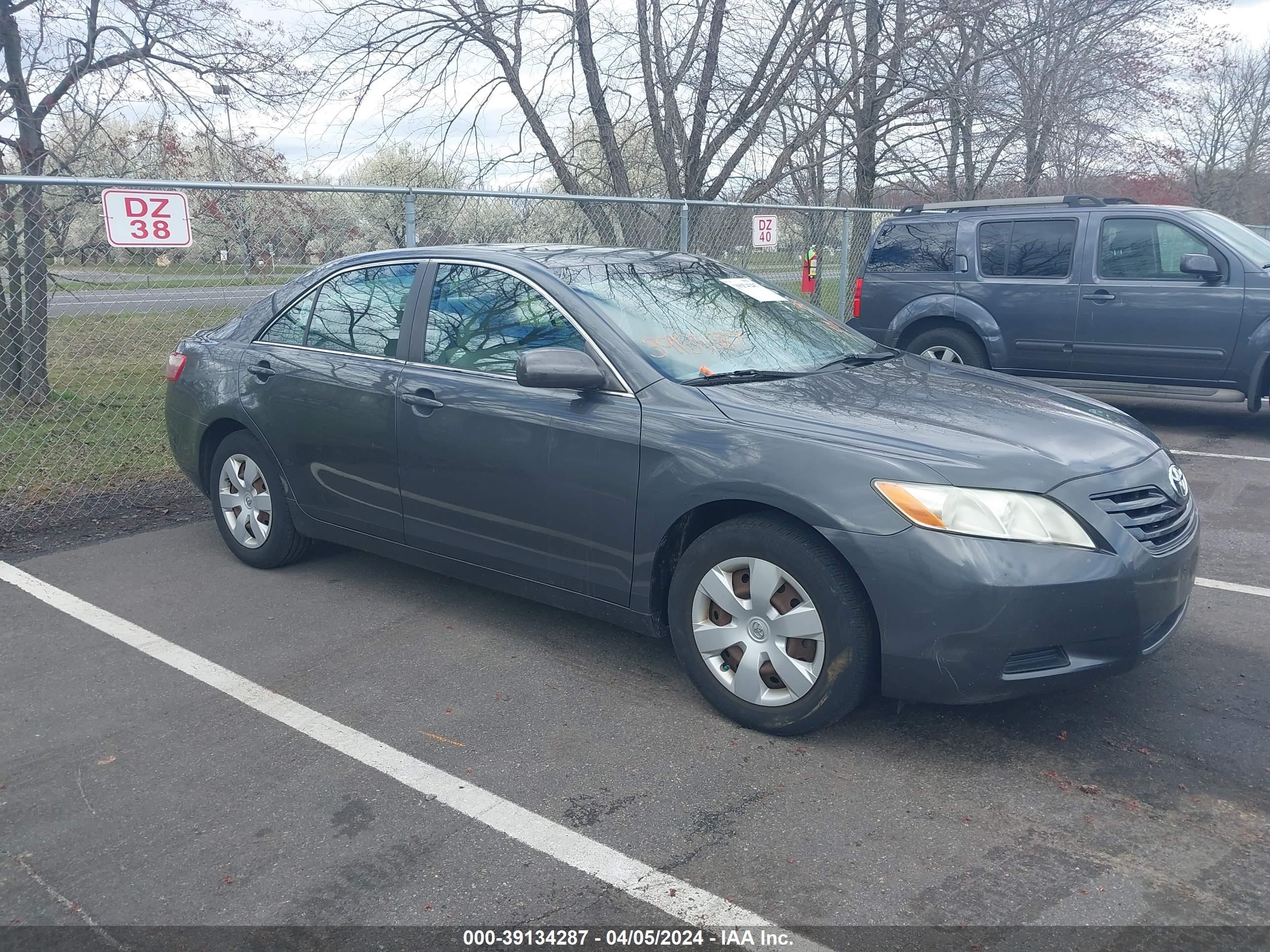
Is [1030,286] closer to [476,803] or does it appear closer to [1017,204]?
[1017,204]

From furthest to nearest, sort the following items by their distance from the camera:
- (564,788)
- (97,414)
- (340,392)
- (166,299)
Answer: (97,414)
(166,299)
(340,392)
(564,788)

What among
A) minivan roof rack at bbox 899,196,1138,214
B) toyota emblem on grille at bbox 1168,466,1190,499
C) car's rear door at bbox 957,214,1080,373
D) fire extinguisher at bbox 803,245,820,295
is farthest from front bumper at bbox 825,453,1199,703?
fire extinguisher at bbox 803,245,820,295

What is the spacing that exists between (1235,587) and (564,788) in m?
3.54

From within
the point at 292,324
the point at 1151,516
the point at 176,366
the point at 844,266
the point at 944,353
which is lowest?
the point at 1151,516

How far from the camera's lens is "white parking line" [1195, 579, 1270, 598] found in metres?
4.95

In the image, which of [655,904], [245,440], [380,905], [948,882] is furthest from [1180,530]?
[245,440]

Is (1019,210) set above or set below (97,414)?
above

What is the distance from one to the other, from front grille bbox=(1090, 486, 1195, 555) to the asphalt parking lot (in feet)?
2.16

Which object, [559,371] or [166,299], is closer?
[559,371]

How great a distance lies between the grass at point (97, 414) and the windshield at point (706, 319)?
346cm

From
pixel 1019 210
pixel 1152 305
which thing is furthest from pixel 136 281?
pixel 1152 305

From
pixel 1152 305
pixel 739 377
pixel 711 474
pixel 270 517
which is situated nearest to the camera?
pixel 711 474

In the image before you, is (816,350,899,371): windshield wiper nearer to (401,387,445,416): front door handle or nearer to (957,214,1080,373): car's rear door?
(401,387,445,416): front door handle

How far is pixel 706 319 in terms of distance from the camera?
4422mm
